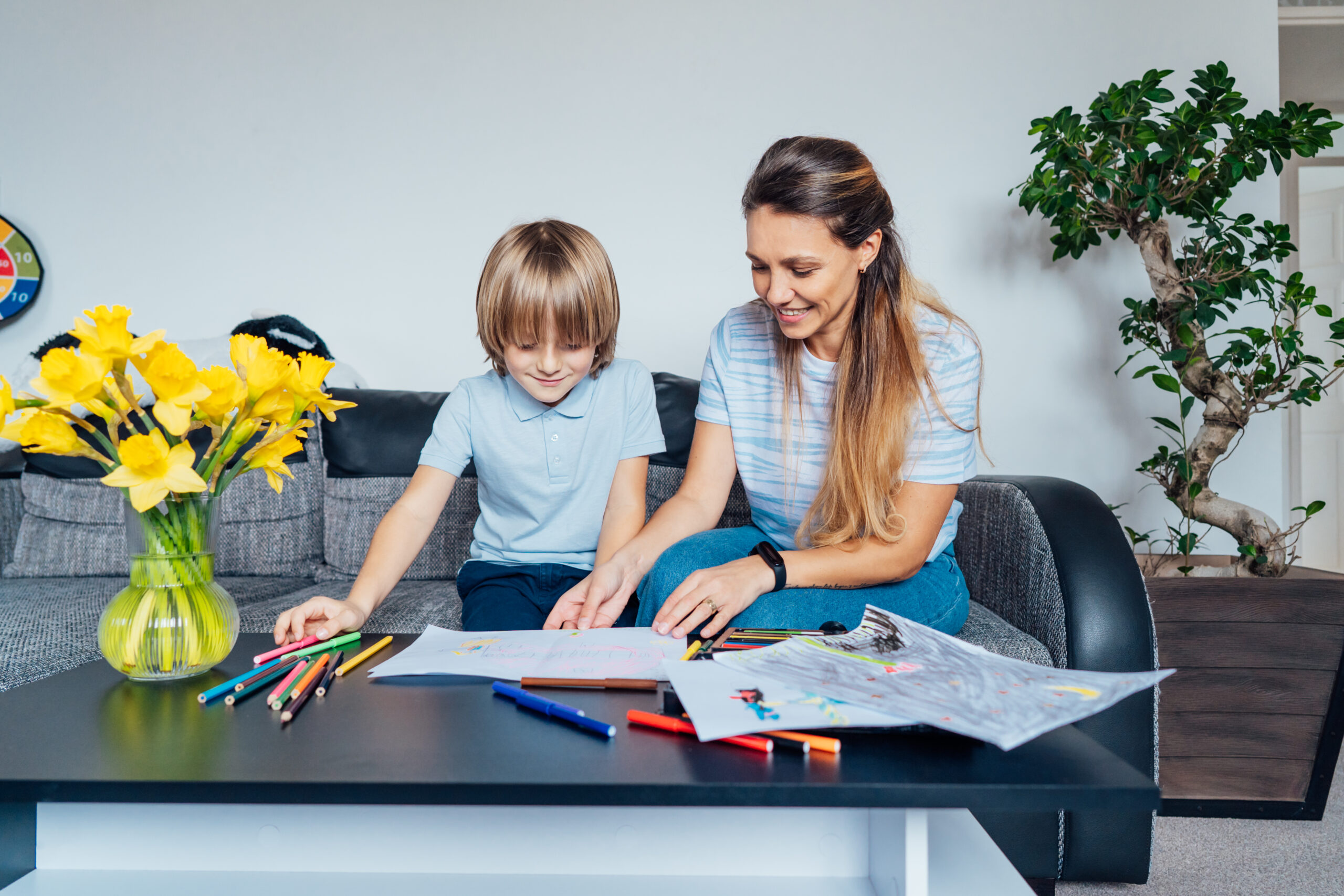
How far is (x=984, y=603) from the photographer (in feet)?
4.48

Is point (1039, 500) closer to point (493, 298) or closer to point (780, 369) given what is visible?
point (780, 369)

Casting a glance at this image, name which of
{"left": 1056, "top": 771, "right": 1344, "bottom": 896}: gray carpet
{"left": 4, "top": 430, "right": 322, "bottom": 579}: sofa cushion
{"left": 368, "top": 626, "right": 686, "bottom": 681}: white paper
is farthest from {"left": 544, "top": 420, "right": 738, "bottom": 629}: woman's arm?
{"left": 4, "top": 430, "right": 322, "bottom": 579}: sofa cushion

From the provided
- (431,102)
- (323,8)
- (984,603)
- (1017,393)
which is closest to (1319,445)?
(1017,393)

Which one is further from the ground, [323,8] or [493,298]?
[323,8]

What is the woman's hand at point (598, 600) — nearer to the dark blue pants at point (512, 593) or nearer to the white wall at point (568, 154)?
the dark blue pants at point (512, 593)

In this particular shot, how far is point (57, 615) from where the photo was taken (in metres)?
1.28

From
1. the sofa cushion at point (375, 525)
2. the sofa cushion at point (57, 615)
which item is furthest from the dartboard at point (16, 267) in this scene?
the sofa cushion at point (375, 525)

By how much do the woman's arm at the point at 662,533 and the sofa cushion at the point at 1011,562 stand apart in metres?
0.43

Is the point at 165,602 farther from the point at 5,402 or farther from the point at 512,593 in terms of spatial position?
the point at 512,593

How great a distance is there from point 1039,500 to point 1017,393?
2.74 ft

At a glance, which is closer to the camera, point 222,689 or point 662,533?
point 222,689

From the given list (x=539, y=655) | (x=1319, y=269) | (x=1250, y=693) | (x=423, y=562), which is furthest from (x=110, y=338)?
(x=1319, y=269)

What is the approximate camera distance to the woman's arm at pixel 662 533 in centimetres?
97

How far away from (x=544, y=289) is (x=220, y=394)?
526 mm
